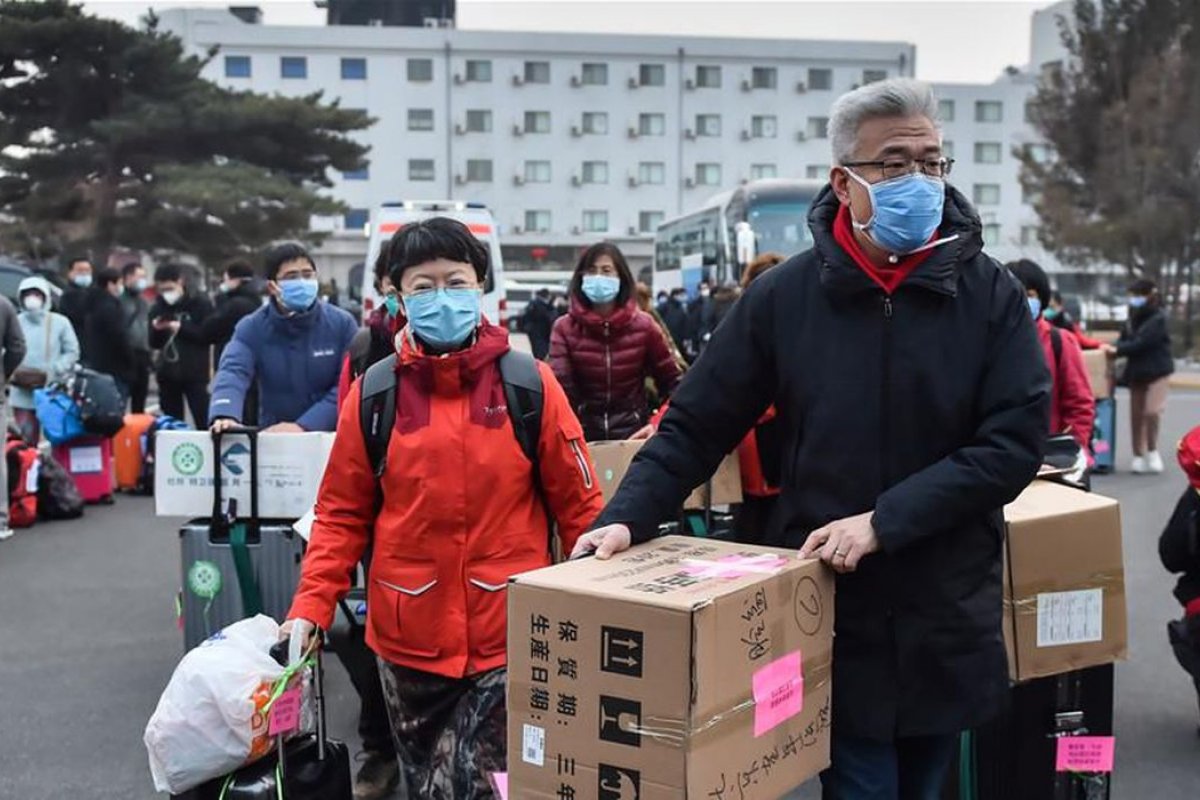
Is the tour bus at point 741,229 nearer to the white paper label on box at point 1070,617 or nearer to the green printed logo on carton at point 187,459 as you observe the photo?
the green printed logo on carton at point 187,459

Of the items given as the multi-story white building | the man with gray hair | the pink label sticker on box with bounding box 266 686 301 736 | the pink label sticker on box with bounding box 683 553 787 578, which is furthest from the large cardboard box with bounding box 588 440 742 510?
the multi-story white building

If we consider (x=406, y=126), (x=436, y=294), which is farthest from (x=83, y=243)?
(x=406, y=126)

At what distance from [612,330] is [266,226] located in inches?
882

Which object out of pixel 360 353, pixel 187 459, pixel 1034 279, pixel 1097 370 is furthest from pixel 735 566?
pixel 1097 370

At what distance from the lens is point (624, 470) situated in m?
4.83

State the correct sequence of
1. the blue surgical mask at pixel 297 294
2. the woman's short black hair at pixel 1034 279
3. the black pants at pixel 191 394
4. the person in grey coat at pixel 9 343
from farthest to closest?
the black pants at pixel 191 394
the person in grey coat at pixel 9 343
the woman's short black hair at pixel 1034 279
the blue surgical mask at pixel 297 294

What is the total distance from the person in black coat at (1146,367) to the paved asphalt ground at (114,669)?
246 centimetres

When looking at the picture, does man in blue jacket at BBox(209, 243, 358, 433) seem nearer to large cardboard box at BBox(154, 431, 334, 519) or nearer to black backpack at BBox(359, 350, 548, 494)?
large cardboard box at BBox(154, 431, 334, 519)

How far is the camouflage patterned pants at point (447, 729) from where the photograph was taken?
290cm

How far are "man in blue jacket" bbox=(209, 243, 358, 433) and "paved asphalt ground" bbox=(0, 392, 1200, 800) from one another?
1304 mm

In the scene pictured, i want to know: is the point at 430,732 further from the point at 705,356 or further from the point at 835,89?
the point at 835,89

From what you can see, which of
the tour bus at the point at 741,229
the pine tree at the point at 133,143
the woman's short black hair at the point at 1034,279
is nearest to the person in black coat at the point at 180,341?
the woman's short black hair at the point at 1034,279

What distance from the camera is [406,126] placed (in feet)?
190

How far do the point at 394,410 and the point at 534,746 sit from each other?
3.58 ft
